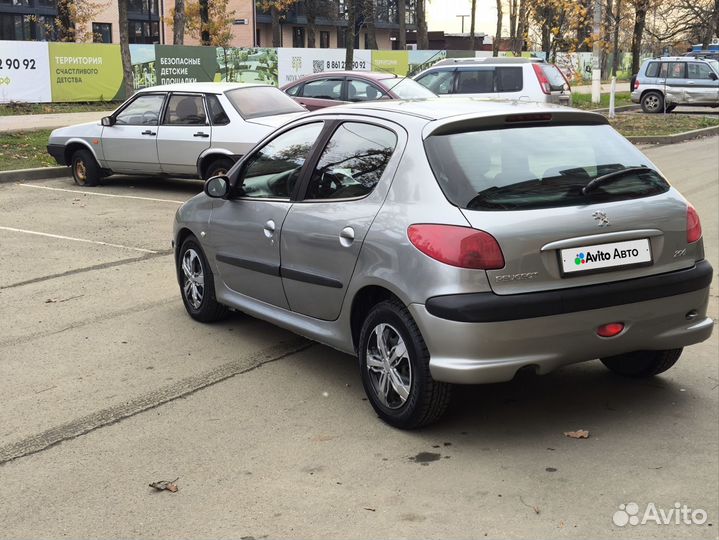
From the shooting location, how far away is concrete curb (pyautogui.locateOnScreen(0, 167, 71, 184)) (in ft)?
49.3

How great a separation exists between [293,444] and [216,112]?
887cm

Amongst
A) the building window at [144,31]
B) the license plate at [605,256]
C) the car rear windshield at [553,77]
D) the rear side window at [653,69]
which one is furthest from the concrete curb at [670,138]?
the building window at [144,31]

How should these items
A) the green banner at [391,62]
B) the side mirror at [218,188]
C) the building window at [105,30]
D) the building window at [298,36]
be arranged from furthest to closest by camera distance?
the building window at [298,36] < the building window at [105,30] < the green banner at [391,62] < the side mirror at [218,188]

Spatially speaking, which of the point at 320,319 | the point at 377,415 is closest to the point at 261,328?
the point at 320,319

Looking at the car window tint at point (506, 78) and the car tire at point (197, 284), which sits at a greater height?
the car window tint at point (506, 78)

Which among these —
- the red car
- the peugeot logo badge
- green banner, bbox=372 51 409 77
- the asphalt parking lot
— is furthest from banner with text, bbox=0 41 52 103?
the peugeot logo badge

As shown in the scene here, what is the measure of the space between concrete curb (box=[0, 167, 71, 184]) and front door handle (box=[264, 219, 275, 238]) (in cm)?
1052

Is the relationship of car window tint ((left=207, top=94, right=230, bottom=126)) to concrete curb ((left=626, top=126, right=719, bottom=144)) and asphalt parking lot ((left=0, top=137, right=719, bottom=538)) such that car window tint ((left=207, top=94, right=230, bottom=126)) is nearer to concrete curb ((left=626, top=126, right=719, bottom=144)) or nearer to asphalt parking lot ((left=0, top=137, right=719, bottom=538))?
asphalt parking lot ((left=0, top=137, right=719, bottom=538))

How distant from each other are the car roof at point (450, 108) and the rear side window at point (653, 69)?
2830 centimetres

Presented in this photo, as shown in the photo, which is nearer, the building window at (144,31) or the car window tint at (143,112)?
the car window tint at (143,112)

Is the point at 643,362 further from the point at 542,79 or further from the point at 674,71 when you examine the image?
the point at 674,71

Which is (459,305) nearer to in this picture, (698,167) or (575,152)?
(575,152)

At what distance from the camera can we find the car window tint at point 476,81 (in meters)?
20.0

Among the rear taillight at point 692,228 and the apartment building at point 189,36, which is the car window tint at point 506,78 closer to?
the rear taillight at point 692,228
